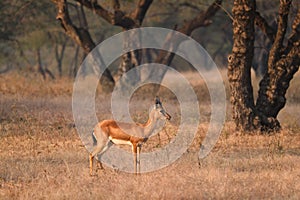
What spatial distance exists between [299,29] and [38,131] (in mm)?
5568

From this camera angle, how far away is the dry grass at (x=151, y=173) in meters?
8.11

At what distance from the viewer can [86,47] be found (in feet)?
71.4

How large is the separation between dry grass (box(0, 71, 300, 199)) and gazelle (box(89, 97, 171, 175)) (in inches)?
15.9

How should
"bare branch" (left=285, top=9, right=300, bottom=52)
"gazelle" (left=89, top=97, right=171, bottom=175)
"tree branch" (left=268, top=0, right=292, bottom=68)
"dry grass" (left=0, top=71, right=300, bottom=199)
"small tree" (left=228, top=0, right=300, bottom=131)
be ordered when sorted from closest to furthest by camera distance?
"dry grass" (left=0, top=71, right=300, bottom=199), "gazelle" (left=89, top=97, right=171, bottom=175), "tree branch" (left=268, top=0, right=292, bottom=68), "small tree" (left=228, top=0, right=300, bottom=131), "bare branch" (left=285, top=9, right=300, bottom=52)

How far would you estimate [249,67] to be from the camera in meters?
13.6

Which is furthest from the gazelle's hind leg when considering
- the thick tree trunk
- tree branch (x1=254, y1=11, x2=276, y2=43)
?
tree branch (x1=254, y1=11, x2=276, y2=43)

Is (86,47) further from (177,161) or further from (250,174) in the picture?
(250,174)

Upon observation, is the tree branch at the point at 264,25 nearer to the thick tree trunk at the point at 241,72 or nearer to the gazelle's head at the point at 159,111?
the thick tree trunk at the point at 241,72

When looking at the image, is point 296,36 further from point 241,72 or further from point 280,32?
point 241,72

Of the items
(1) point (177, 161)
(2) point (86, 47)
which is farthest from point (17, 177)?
(2) point (86, 47)

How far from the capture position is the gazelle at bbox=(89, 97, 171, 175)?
9.34 metres

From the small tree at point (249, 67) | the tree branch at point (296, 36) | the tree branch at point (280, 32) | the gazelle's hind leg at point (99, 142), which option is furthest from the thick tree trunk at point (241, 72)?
the gazelle's hind leg at point (99, 142)

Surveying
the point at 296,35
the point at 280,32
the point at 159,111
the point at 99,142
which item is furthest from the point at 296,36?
the point at 99,142

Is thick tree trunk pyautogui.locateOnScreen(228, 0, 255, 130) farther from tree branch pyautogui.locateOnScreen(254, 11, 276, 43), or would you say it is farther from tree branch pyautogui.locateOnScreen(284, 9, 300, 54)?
tree branch pyautogui.locateOnScreen(254, 11, 276, 43)
